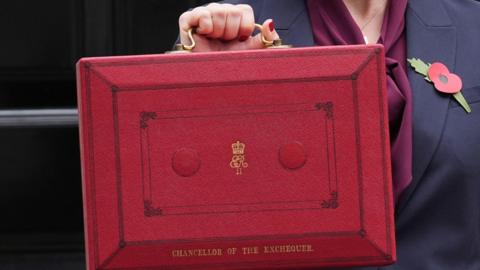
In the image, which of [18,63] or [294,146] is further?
[18,63]

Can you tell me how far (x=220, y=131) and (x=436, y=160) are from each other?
1.25ft

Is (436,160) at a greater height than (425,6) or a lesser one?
lesser

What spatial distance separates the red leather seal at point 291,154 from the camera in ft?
5.85

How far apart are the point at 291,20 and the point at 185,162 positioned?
39 cm

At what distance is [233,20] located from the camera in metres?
1.91

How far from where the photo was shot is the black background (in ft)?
12.2

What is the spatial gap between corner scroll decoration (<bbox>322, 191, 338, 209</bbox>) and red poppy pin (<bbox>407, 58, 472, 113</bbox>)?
1.07 feet

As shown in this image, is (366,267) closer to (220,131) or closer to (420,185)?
(420,185)

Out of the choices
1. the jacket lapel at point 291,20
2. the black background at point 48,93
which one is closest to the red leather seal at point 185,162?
the jacket lapel at point 291,20

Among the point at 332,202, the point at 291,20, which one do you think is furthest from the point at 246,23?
the point at 332,202

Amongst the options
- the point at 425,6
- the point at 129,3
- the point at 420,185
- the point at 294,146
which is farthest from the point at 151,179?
the point at 129,3

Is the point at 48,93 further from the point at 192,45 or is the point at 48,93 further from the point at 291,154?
the point at 291,154

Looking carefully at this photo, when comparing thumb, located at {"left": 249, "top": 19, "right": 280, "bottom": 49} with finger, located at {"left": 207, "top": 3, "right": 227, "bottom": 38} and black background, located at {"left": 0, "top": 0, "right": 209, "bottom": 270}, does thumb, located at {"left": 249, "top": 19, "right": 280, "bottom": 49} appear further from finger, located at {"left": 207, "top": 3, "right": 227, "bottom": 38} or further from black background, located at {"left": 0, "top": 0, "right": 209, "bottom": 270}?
black background, located at {"left": 0, "top": 0, "right": 209, "bottom": 270}

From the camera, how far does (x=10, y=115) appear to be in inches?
148
